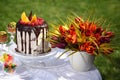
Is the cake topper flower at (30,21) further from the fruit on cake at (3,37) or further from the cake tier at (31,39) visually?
the fruit on cake at (3,37)

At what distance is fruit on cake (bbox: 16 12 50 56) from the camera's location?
2.73m

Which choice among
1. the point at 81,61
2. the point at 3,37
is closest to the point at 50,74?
the point at 81,61

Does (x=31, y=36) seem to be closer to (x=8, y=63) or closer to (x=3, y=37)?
(x=8, y=63)

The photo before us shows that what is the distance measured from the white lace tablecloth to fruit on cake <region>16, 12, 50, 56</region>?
0.46 ft

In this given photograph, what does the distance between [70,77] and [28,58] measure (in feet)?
1.25

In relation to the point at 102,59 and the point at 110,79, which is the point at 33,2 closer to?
the point at 102,59

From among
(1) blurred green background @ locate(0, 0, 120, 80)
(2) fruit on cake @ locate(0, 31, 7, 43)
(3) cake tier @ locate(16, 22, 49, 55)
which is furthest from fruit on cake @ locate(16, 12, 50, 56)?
(1) blurred green background @ locate(0, 0, 120, 80)

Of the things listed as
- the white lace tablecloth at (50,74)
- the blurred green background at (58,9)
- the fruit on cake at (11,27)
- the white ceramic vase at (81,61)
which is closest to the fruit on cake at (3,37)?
the fruit on cake at (11,27)

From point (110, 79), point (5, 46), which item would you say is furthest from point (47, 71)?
point (110, 79)

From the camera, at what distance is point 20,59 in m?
2.76

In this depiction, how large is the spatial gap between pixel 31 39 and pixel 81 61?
17.4 inches

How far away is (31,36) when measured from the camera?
273 cm

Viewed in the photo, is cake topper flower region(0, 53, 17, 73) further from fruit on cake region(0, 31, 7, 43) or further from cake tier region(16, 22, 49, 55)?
fruit on cake region(0, 31, 7, 43)

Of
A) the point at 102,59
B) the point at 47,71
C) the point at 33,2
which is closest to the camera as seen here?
the point at 47,71
